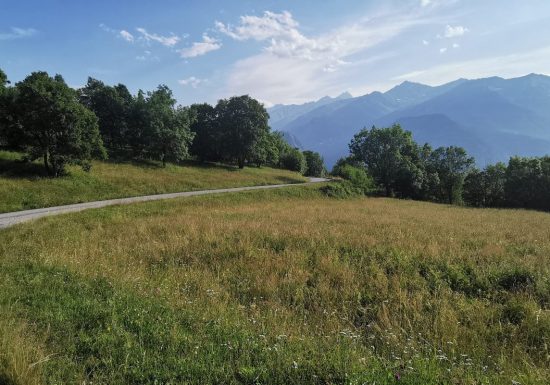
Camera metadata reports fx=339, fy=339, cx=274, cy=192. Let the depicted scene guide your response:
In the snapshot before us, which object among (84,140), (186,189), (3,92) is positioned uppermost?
(3,92)

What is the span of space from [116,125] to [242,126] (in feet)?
70.0

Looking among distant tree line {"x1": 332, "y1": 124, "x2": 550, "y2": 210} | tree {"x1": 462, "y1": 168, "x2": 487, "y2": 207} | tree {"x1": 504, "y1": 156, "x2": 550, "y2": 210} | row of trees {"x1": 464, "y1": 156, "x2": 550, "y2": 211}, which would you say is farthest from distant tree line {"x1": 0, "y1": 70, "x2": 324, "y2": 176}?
tree {"x1": 504, "y1": 156, "x2": 550, "y2": 210}

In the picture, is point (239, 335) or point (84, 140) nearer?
point (239, 335)

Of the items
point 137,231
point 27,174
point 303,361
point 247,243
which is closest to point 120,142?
point 27,174

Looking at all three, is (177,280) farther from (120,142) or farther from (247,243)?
(120,142)

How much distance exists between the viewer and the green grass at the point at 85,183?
A: 25.2 m

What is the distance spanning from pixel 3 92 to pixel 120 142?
24366 mm

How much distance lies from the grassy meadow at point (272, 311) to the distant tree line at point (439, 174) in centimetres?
5145

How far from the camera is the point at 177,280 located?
8461mm

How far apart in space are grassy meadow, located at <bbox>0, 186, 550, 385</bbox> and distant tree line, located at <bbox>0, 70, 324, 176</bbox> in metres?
21.5

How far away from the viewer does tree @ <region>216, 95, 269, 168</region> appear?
62.6 m

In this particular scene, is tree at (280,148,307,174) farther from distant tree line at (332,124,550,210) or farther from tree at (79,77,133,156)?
tree at (79,77,133,156)

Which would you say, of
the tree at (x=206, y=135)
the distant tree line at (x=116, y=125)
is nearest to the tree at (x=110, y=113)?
the distant tree line at (x=116, y=125)

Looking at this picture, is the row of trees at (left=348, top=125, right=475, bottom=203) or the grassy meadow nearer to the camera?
the grassy meadow
